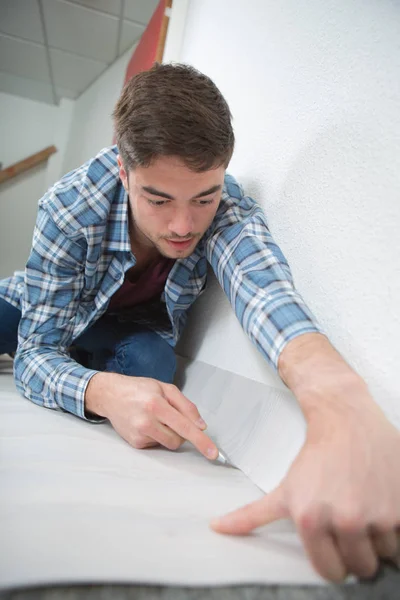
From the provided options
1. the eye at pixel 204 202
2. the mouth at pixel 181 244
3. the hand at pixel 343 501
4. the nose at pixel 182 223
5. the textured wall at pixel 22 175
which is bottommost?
the textured wall at pixel 22 175

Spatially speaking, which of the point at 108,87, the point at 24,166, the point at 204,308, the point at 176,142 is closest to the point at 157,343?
the point at 204,308

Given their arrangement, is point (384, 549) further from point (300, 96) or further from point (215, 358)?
point (300, 96)

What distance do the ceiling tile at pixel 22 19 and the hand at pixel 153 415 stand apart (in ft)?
11.1

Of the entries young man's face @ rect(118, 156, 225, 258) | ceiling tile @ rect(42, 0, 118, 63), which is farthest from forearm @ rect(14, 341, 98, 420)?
ceiling tile @ rect(42, 0, 118, 63)

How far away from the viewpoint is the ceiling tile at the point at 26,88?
432 centimetres

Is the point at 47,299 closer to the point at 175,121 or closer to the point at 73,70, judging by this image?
the point at 175,121

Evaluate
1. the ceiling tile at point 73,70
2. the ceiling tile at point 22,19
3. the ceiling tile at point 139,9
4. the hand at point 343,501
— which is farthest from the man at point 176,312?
the ceiling tile at point 73,70

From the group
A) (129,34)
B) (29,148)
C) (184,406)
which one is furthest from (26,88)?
(184,406)

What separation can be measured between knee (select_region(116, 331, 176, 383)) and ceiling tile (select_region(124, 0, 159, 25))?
272 centimetres

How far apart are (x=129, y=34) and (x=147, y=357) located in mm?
3074

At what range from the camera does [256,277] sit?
0.69 meters

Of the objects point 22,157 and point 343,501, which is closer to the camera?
point 343,501

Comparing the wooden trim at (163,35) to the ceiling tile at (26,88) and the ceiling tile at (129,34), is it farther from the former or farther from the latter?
the ceiling tile at (26,88)

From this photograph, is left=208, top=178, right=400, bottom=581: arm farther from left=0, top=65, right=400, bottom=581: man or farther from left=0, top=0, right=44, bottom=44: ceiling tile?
left=0, top=0, right=44, bottom=44: ceiling tile
